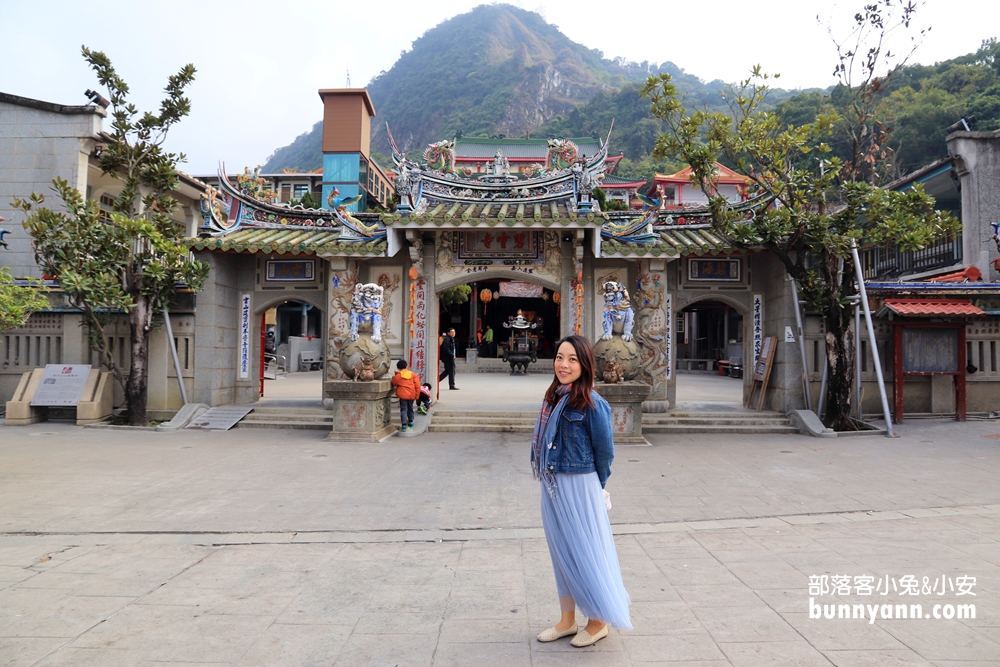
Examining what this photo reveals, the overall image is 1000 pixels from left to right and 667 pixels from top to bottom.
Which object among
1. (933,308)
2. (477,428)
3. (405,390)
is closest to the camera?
(405,390)

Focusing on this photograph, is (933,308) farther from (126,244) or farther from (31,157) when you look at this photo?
(31,157)

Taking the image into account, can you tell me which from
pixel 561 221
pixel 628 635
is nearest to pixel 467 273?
pixel 561 221

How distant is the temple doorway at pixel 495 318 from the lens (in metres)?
28.2

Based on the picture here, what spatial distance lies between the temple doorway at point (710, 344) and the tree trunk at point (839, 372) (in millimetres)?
9275

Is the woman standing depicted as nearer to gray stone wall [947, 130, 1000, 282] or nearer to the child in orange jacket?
the child in orange jacket

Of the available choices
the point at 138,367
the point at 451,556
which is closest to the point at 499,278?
the point at 138,367

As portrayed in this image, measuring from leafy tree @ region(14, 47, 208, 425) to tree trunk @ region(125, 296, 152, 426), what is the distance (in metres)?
0.02

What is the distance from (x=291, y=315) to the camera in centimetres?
3052

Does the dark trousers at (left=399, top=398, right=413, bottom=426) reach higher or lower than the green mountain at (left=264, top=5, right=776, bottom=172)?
lower

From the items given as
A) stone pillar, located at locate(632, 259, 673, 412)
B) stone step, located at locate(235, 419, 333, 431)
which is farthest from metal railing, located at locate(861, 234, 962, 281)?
stone step, located at locate(235, 419, 333, 431)

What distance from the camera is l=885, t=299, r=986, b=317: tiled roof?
10.3 meters

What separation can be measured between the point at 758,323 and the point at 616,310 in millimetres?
3977

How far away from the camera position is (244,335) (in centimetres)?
1233

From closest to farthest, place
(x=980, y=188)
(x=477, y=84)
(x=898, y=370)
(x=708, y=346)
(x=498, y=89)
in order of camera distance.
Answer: (x=898, y=370) → (x=980, y=188) → (x=708, y=346) → (x=498, y=89) → (x=477, y=84)
